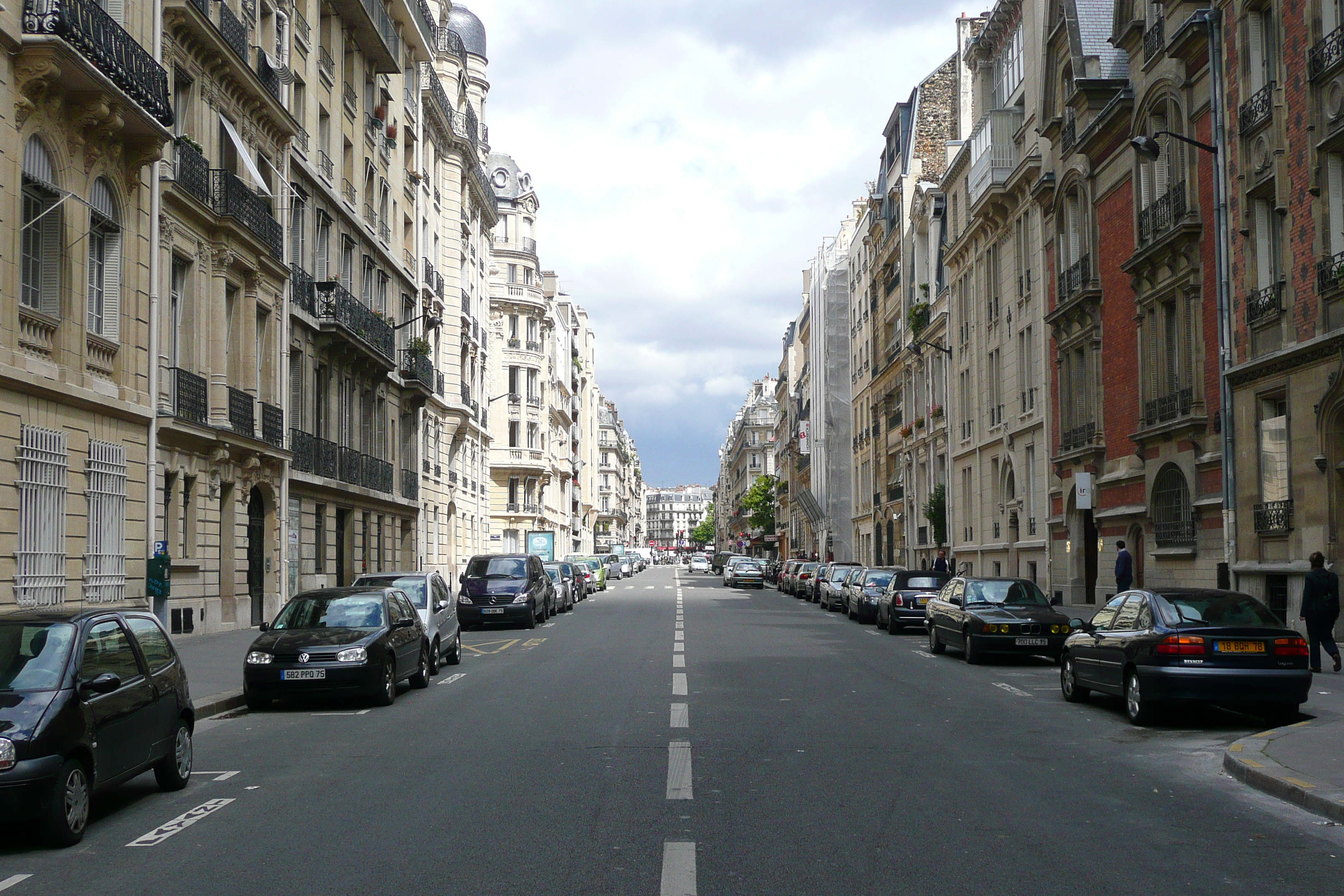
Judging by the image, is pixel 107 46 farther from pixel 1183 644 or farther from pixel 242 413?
pixel 1183 644

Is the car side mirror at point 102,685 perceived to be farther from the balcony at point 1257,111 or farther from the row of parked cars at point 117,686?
the balcony at point 1257,111

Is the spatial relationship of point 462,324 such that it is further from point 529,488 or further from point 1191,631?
point 1191,631

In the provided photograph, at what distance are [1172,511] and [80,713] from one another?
2523 centimetres

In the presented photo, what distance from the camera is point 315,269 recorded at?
3538 centimetres

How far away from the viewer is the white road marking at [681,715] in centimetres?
1274

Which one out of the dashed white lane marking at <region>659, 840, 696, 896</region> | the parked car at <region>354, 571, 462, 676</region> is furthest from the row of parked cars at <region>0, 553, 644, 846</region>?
the dashed white lane marking at <region>659, 840, 696, 896</region>

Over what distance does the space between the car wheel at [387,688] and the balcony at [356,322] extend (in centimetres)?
2073

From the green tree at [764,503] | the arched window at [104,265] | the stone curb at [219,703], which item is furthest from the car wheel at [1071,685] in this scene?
the green tree at [764,503]

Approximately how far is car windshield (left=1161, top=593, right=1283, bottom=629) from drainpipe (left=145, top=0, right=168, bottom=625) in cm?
1685

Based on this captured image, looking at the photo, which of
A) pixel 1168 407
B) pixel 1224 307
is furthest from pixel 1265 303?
pixel 1168 407

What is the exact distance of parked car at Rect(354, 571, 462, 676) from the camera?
18.7 meters

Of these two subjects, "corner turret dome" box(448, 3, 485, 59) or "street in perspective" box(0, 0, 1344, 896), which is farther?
"corner turret dome" box(448, 3, 485, 59)

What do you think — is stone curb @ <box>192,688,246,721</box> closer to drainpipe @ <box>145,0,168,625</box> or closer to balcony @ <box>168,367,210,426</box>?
drainpipe @ <box>145,0,168,625</box>

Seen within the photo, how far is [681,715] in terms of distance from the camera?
44.3 ft
